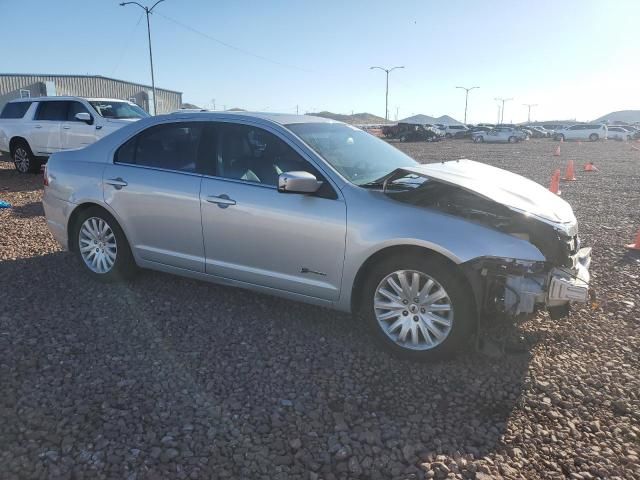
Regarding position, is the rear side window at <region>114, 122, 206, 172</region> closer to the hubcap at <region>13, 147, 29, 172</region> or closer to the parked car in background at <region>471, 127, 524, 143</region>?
the hubcap at <region>13, 147, 29, 172</region>

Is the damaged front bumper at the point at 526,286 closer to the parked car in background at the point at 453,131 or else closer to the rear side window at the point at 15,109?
the rear side window at the point at 15,109

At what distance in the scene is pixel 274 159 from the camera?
4301 millimetres

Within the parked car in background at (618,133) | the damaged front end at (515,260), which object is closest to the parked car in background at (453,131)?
the parked car in background at (618,133)

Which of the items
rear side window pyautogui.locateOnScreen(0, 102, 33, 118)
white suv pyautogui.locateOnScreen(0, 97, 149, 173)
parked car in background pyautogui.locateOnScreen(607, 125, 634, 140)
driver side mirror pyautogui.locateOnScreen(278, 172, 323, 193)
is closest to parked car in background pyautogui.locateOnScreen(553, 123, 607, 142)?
parked car in background pyautogui.locateOnScreen(607, 125, 634, 140)

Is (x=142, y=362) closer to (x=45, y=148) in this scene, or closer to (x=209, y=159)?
(x=209, y=159)

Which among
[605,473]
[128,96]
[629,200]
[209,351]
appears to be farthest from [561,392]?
[128,96]

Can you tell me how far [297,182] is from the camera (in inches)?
148

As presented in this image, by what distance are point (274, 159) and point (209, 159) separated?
24.1 inches

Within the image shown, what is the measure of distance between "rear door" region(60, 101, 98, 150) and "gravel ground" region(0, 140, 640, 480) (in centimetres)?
839

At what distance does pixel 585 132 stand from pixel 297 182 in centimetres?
5632

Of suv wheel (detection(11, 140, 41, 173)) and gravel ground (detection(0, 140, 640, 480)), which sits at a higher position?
suv wheel (detection(11, 140, 41, 173))

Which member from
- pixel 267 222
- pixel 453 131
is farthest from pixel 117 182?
pixel 453 131

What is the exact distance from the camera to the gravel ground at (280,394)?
8.87 feet

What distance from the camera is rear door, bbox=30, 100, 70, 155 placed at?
509 inches
